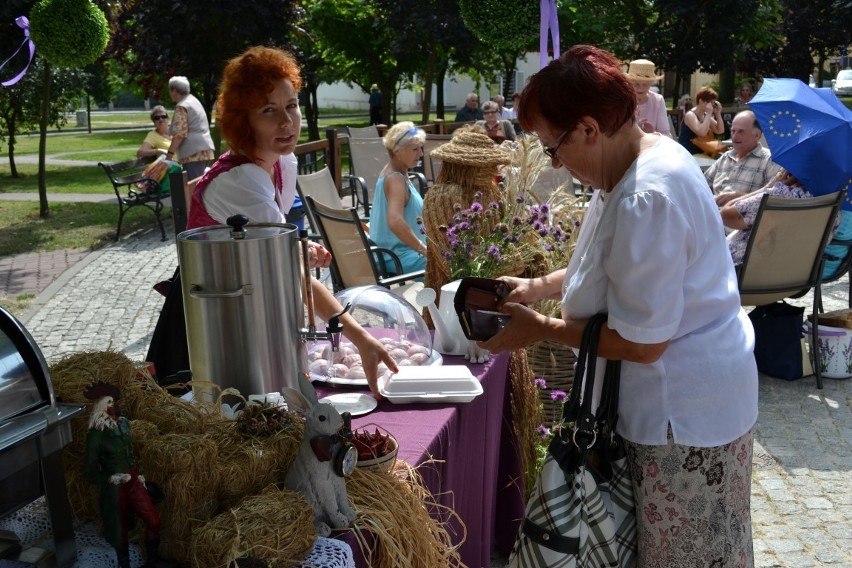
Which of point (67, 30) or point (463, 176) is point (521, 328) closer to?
point (463, 176)

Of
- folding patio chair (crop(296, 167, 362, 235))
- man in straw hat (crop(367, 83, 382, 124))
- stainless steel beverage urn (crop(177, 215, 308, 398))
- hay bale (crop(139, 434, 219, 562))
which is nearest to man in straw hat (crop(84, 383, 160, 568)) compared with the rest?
hay bale (crop(139, 434, 219, 562))

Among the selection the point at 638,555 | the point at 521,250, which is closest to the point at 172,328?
the point at 638,555

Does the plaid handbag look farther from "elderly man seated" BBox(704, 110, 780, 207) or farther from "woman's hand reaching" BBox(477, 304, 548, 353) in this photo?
"elderly man seated" BBox(704, 110, 780, 207)

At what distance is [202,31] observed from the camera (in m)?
13.7

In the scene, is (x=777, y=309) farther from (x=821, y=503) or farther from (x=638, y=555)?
(x=638, y=555)

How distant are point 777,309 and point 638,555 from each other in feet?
13.0

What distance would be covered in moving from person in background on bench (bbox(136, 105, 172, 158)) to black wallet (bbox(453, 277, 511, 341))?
10.1m

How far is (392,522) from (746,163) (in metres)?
5.68

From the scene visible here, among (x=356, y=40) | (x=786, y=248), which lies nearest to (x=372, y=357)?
(x=786, y=248)

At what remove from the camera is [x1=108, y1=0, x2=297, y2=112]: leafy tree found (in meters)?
13.3

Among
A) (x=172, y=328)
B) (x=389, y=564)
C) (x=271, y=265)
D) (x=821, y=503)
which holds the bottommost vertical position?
(x=821, y=503)

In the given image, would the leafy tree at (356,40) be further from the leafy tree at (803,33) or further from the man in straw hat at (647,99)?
the leafy tree at (803,33)

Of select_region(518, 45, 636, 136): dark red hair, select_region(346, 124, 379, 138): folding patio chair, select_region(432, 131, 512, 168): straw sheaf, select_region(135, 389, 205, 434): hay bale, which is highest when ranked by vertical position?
select_region(518, 45, 636, 136): dark red hair

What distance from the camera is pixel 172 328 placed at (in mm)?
2609
